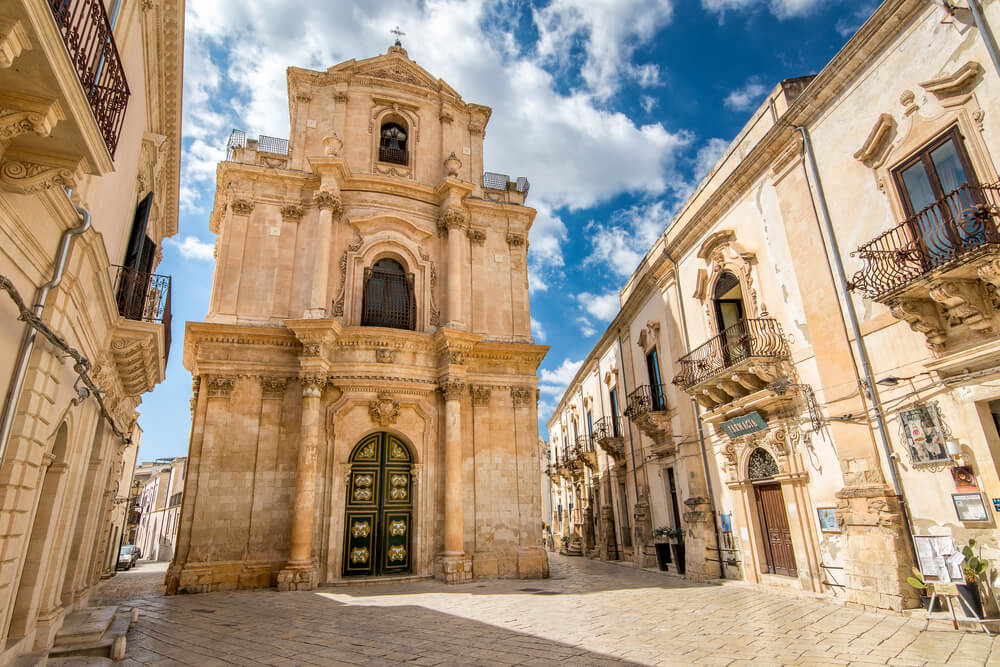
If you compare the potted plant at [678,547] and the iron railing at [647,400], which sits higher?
the iron railing at [647,400]

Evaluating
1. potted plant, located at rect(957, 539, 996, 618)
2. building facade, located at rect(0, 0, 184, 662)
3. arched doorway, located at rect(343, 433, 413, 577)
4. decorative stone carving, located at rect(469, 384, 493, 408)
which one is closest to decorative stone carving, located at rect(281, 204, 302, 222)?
building facade, located at rect(0, 0, 184, 662)

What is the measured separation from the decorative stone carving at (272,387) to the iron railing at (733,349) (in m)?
9.58

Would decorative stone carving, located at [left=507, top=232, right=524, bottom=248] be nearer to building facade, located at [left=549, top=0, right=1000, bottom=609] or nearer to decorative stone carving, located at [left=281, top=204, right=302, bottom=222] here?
building facade, located at [left=549, top=0, right=1000, bottom=609]

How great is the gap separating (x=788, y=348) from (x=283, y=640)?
9.64m

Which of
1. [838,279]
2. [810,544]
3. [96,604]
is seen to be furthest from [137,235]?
[810,544]

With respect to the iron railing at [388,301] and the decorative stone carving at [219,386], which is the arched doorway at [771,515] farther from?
the decorative stone carving at [219,386]

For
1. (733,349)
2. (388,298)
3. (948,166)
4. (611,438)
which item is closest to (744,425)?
(733,349)

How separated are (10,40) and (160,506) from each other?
42.3m

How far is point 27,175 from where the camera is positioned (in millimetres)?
4453

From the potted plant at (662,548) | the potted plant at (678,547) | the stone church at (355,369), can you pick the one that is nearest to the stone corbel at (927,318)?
the potted plant at (678,547)

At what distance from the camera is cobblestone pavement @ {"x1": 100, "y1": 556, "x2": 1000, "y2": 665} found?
19.0ft

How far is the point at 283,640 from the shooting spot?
22.6 feet

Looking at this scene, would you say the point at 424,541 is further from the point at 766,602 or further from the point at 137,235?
the point at 137,235

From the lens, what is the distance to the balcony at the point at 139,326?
8.65 meters
